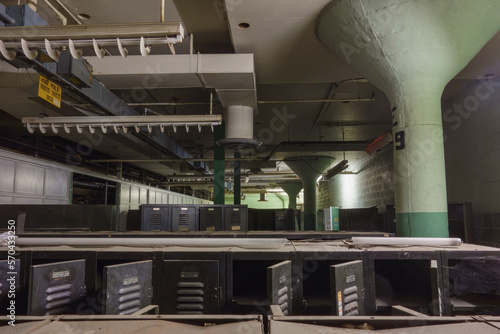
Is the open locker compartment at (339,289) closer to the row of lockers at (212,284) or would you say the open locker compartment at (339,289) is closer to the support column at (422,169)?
the row of lockers at (212,284)

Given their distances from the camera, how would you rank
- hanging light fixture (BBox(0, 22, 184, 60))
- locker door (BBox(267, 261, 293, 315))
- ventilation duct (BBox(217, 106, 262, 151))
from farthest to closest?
ventilation duct (BBox(217, 106, 262, 151)) < hanging light fixture (BBox(0, 22, 184, 60)) < locker door (BBox(267, 261, 293, 315))

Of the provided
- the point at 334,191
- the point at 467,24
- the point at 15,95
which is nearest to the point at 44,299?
the point at 15,95

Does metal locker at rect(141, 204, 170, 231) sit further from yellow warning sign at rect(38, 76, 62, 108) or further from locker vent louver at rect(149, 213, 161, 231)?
yellow warning sign at rect(38, 76, 62, 108)

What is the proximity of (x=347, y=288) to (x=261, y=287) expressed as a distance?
0.93m

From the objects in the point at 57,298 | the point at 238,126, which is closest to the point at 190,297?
the point at 57,298

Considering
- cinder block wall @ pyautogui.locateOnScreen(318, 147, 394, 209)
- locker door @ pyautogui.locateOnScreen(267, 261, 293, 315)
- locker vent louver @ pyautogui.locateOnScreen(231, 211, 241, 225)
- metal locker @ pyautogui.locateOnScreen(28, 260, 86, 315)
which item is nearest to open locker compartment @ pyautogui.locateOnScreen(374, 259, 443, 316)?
locker door @ pyautogui.locateOnScreen(267, 261, 293, 315)

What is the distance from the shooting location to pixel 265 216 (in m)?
8.59

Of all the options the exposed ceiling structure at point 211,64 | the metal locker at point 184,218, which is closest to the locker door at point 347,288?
the exposed ceiling structure at point 211,64

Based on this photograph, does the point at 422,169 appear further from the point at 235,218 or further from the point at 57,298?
the point at 235,218

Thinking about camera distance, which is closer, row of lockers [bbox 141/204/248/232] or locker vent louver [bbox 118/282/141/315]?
locker vent louver [bbox 118/282/141/315]

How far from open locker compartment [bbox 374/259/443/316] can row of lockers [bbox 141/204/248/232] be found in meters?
3.33

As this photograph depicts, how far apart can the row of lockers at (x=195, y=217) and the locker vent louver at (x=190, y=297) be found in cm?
366

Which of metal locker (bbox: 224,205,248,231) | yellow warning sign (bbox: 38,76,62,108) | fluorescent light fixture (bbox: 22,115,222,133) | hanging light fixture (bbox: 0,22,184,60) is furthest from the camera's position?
metal locker (bbox: 224,205,248,231)

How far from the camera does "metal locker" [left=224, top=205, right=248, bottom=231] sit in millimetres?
5609
